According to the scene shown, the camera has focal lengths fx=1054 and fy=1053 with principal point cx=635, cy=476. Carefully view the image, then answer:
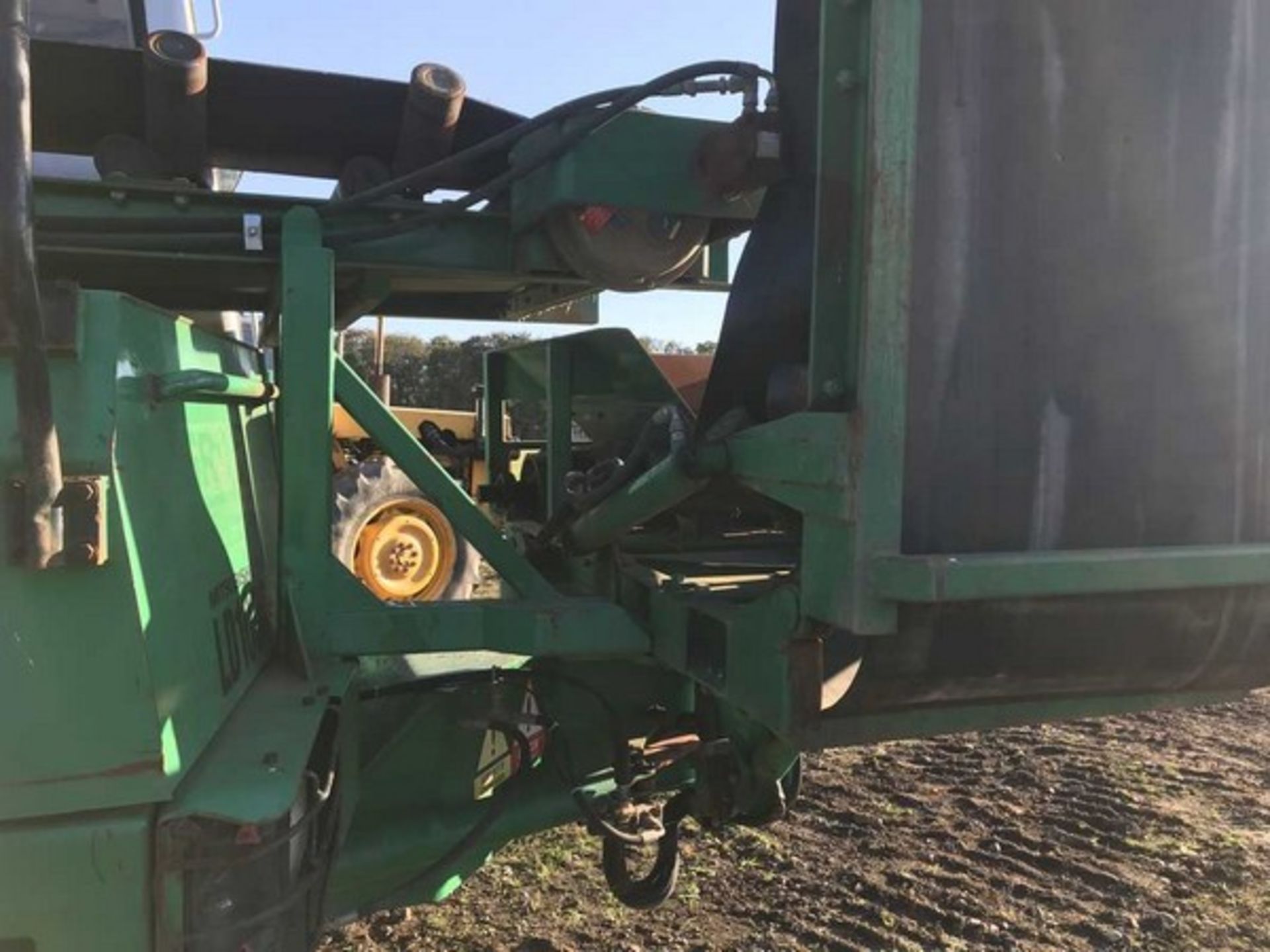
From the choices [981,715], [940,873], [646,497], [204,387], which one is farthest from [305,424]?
[940,873]

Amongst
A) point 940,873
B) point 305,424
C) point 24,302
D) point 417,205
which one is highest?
point 417,205

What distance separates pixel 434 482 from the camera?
221 centimetres

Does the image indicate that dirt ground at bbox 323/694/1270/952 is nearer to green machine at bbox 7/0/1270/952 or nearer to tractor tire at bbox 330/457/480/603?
green machine at bbox 7/0/1270/952

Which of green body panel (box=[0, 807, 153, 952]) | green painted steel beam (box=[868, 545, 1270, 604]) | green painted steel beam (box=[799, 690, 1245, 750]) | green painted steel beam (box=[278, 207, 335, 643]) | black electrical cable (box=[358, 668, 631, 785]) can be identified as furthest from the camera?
black electrical cable (box=[358, 668, 631, 785])

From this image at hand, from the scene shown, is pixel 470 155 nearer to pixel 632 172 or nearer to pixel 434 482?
pixel 632 172

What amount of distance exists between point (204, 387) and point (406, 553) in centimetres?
344

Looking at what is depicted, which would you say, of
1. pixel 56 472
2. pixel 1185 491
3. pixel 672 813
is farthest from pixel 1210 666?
pixel 56 472

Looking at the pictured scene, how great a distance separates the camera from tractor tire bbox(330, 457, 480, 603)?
4.73 metres

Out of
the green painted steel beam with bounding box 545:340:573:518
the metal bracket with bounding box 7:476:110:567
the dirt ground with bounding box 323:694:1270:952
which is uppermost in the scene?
the green painted steel beam with bounding box 545:340:573:518

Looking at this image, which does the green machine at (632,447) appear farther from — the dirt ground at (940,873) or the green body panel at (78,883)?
the dirt ground at (940,873)

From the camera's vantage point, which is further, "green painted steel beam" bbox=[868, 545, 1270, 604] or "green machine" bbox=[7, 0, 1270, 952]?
"green painted steel beam" bbox=[868, 545, 1270, 604]

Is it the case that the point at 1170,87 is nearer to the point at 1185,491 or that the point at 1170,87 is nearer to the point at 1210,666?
the point at 1185,491

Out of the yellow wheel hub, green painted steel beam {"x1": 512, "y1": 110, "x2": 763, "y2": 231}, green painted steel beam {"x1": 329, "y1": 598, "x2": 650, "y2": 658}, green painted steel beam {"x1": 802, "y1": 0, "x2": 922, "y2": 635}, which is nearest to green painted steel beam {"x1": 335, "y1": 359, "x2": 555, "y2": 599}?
green painted steel beam {"x1": 329, "y1": 598, "x2": 650, "y2": 658}

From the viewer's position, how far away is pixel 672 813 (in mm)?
2662
